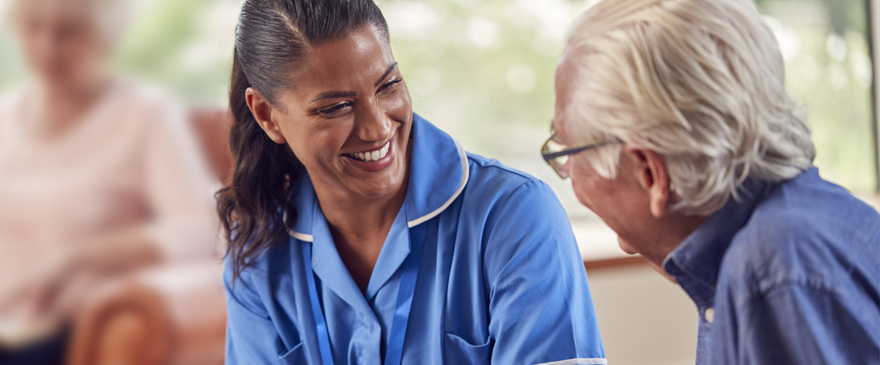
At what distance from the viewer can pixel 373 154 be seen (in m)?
1.33

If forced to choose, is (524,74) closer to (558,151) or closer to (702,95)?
(558,151)

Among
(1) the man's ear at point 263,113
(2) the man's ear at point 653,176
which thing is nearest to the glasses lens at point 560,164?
(2) the man's ear at point 653,176

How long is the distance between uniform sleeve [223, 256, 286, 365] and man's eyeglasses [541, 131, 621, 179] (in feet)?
2.56

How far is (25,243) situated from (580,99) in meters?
2.68

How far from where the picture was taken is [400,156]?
139 centimetres

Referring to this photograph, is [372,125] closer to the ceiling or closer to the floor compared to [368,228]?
closer to the ceiling

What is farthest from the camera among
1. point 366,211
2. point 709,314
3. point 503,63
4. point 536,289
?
point 503,63

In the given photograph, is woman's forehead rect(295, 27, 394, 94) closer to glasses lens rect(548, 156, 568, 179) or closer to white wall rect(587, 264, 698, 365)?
glasses lens rect(548, 156, 568, 179)

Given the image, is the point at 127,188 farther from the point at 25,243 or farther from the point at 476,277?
the point at 476,277

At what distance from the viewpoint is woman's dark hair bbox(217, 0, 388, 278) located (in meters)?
1.26

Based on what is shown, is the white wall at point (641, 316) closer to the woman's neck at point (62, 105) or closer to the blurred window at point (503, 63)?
the blurred window at point (503, 63)

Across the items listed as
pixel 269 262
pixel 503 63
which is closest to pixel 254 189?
pixel 269 262

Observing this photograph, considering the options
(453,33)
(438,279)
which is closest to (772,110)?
(438,279)

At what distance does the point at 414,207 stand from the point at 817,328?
2.73 feet
